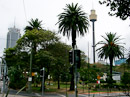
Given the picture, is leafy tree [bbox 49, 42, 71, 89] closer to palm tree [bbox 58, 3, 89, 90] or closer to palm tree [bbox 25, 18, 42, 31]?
palm tree [bbox 58, 3, 89, 90]

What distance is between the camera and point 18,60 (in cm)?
3862

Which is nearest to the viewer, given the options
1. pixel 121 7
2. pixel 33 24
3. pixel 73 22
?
pixel 121 7

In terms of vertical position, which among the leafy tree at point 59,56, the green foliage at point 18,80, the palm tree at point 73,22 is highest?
the palm tree at point 73,22

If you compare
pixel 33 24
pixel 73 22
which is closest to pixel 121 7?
pixel 73 22

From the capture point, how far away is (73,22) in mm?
37094

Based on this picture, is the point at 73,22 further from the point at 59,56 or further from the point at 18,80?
the point at 18,80

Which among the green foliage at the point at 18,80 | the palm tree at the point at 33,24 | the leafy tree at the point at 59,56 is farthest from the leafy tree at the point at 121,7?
the palm tree at the point at 33,24

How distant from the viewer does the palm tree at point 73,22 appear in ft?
123

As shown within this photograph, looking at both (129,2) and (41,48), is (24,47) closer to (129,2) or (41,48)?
(41,48)

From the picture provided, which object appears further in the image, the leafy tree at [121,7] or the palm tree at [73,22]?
the palm tree at [73,22]

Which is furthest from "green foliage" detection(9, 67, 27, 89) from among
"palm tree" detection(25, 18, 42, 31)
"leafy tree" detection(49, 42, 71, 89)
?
"palm tree" detection(25, 18, 42, 31)

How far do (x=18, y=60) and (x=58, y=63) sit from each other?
9281mm

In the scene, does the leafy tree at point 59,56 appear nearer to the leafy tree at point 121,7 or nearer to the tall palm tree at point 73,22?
the tall palm tree at point 73,22

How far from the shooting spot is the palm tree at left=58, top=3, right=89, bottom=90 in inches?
1478
